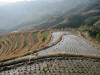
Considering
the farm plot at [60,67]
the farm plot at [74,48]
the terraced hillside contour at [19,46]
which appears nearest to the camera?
the farm plot at [60,67]

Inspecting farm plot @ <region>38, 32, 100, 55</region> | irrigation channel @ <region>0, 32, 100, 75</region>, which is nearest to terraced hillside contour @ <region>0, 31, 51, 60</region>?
farm plot @ <region>38, 32, 100, 55</region>

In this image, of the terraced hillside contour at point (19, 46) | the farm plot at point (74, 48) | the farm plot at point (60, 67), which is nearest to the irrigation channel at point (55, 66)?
the farm plot at point (60, 67)

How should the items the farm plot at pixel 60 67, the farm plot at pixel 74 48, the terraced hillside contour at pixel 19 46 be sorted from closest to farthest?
the farm plot at pixel 60 67, the farm plot at pixel 74 48, the terraced hillside contour at pixel 19 46

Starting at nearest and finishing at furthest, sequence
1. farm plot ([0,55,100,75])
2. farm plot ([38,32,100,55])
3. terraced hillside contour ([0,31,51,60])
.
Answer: farm plot ([0,55,100,75]) < farm plot ([38,32,100,55]) < terraced hillside contour ([0,31,51,60])

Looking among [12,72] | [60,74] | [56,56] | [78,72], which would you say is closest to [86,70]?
[78,72]

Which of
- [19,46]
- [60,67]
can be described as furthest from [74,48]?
[19,46]

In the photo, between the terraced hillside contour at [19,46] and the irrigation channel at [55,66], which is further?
the terraced hillside contour at [19,46]

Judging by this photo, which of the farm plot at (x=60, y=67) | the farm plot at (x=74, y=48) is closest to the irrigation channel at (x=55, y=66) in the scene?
the farm plot at (x=60, y=67)

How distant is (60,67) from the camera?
10445 millimetres

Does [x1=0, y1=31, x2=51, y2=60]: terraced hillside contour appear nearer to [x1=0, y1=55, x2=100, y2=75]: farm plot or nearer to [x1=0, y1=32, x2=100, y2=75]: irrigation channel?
[x1=0, y1=32, x2=100, y2=75]: irrigation channel

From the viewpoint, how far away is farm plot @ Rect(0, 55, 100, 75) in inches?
380

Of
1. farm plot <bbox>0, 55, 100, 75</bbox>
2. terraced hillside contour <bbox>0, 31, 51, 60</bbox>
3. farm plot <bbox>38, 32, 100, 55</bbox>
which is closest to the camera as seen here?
farm plot <bbox>0, 55, 100, 75</bbox>

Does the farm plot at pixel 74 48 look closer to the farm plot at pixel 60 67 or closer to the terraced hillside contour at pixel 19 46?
the terraced hillside contour at pixel 19 46

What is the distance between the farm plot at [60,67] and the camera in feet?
31.6
